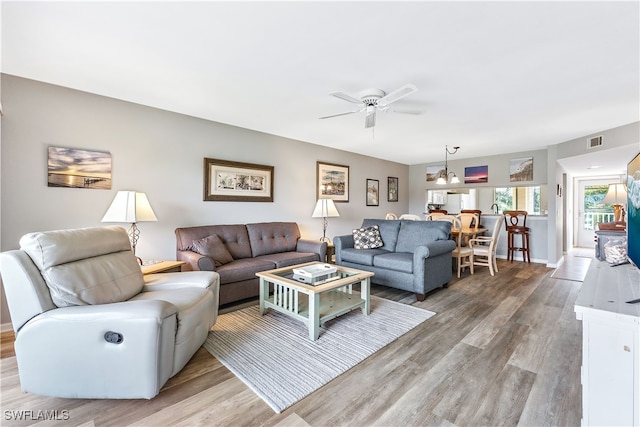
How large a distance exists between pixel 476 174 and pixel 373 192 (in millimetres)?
2421

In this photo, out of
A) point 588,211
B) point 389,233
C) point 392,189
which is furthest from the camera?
point 588,211

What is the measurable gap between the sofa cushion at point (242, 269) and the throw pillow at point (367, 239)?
1.43 m

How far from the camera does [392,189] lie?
7199 millimetres

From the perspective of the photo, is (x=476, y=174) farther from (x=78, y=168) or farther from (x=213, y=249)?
(x=78, y=168)

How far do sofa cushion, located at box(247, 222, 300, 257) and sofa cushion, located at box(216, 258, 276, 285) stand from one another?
474 mm

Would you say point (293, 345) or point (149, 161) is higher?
point (149, 161)

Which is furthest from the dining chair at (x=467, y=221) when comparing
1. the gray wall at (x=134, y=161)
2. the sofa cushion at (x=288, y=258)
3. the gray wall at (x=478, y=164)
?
the sofa cushion at (x=288, y=258)

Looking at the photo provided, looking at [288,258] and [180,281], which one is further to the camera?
[288,258]

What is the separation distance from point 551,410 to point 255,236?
11.2 feet

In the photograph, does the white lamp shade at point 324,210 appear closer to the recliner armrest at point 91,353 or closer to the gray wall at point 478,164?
the gray wall at point 478,164

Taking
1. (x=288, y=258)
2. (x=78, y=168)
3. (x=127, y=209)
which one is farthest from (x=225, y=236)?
(x=78, y=168)

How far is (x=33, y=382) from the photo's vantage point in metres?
1.56

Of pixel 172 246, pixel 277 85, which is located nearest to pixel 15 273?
pixel 172 246

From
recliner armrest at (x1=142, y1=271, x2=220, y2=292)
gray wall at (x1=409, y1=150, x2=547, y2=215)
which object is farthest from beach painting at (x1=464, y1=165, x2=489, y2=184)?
recliner armrest at (x1=142, y1=271, x2=220, y2=292)
